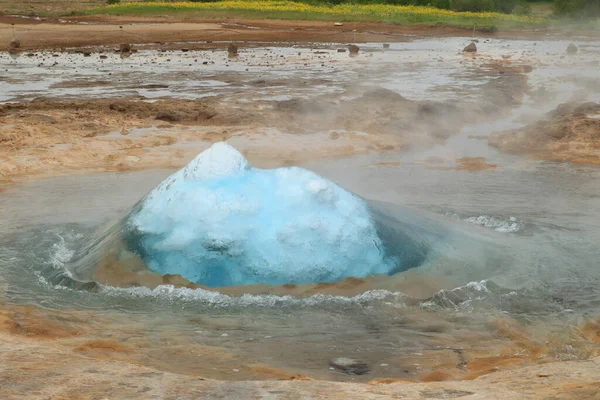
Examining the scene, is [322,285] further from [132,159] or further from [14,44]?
[14,44]

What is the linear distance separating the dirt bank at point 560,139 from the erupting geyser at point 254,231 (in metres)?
5.64

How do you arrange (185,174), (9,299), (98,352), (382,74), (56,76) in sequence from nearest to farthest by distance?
1. (98,352)
2. (9,299)
3. (185,174)
4. (56,76)
5. (382,74)

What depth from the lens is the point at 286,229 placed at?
5762mm

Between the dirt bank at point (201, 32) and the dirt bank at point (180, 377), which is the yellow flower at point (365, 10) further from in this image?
the dirt bank at point (180, 377)

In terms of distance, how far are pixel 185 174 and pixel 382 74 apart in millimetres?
13679

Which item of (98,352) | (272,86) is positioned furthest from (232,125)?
(98,352)

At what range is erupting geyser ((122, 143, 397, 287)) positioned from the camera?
5.71 m

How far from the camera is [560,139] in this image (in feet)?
38.2

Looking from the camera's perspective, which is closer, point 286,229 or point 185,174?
point 286,229

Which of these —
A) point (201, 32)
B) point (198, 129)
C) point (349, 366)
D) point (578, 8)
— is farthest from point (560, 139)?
point (578, 8)

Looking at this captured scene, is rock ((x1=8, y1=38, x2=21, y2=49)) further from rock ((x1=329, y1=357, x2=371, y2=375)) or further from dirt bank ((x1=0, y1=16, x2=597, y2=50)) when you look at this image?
rock ((x1=329, y1=357, x2=371, y2=375))

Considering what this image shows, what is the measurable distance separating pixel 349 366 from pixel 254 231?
145cm

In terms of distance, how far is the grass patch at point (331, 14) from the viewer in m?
36.0

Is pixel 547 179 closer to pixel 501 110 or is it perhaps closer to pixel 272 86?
pixel 501 110
